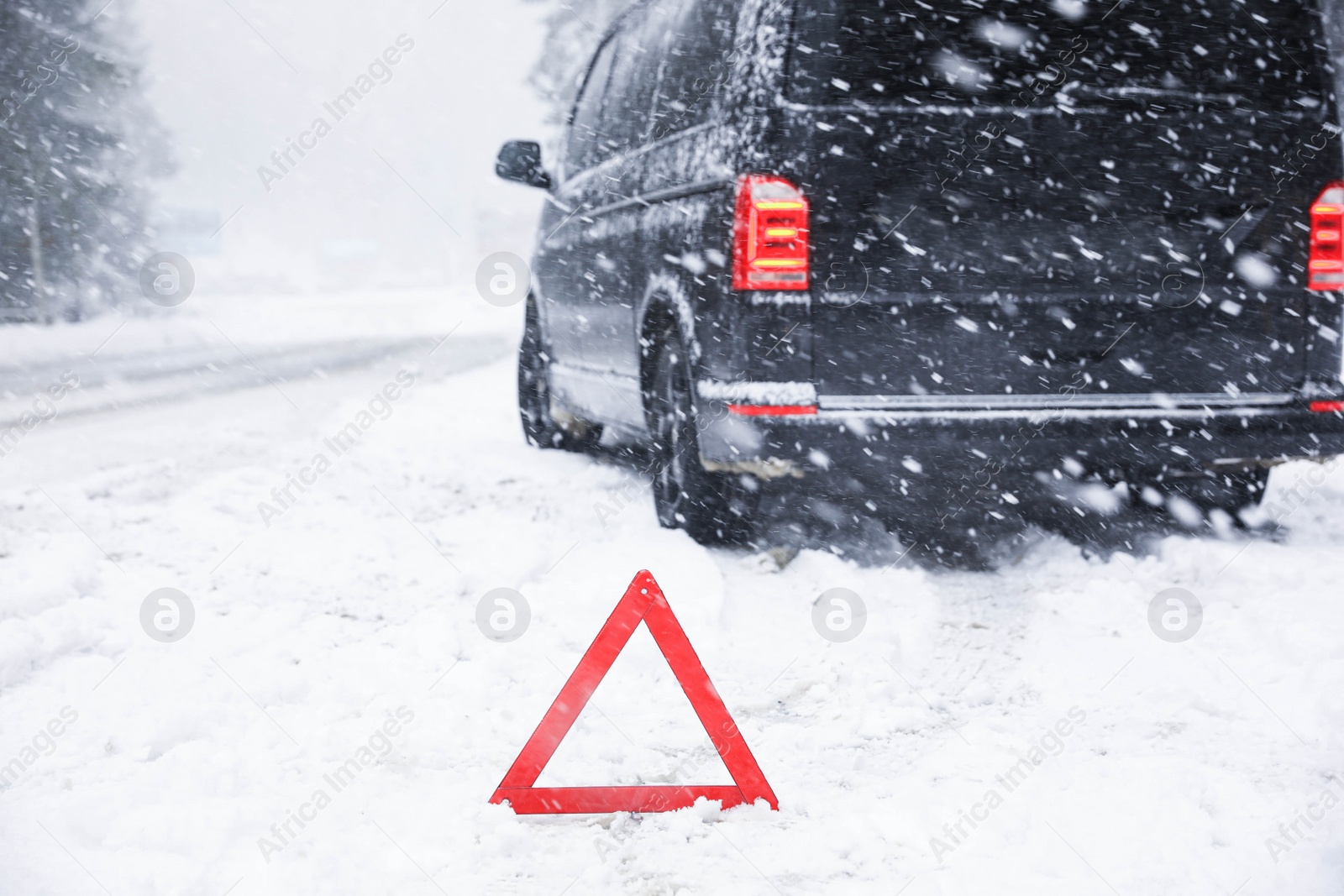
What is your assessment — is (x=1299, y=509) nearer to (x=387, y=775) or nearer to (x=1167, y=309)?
(x=1167, y=309)

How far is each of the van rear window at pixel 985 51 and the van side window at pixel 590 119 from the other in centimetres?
207

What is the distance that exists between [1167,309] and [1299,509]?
6.36ft

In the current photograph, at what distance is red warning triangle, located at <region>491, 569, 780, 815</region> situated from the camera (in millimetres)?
2732

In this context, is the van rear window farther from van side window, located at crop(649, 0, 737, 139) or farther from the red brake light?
the red brake light

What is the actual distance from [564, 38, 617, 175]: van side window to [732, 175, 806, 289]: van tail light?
81.8 inches

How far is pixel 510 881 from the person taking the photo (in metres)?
2.46

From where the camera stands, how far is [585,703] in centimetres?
275

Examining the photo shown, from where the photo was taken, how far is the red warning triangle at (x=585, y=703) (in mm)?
2732

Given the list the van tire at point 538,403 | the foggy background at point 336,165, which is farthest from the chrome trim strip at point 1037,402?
the foggy background at point 336,165

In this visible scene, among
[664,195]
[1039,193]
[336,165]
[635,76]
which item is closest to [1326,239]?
[1039,193]

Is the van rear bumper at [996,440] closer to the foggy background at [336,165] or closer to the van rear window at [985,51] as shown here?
the van rear window at [985,51]

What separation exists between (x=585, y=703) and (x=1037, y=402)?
218 cm

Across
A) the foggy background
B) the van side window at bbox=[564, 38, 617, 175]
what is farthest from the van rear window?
the foggy background

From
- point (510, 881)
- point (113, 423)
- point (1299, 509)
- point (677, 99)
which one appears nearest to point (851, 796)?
point (510, 881)
